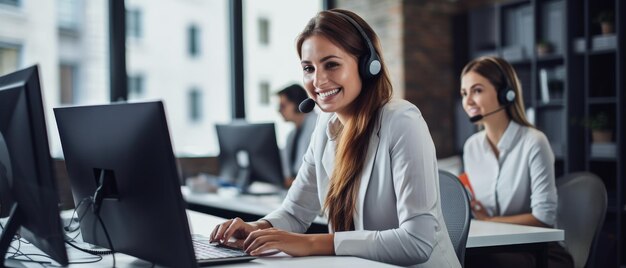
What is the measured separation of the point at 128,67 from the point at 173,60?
4.64 ft

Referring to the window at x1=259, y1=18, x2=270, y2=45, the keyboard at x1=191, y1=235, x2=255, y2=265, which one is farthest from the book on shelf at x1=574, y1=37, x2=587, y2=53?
the keyboard at x1=191, y1=235, x2=255, y2=265

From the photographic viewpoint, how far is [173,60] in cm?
562

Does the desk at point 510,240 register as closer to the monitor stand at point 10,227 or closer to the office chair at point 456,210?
the office chair at point 456,210

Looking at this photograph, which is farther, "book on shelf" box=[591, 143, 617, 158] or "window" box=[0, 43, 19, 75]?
"book on shelf" box=[591, 143, 617, 158]

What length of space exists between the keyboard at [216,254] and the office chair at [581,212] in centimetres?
137

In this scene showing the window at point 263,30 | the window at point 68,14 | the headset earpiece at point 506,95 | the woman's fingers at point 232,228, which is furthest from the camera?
the window at point 263,30

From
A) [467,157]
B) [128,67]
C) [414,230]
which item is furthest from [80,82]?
[414,230]

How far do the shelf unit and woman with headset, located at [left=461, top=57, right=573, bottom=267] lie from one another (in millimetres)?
1562

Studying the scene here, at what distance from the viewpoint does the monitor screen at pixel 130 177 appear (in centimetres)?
108

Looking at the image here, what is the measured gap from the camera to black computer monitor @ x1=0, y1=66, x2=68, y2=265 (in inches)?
42.3

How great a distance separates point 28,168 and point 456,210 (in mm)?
1184

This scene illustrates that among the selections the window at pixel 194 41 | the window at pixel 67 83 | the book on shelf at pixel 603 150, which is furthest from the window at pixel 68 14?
the book on shelf at pixel 603 150

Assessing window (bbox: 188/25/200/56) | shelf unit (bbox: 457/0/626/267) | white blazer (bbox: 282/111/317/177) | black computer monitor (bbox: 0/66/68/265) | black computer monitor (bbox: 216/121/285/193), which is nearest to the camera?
black computer monitor (bbox: 0/66/68/265)

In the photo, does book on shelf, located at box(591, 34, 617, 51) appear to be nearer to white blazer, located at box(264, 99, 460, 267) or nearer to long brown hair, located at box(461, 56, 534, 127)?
long brown hair, located at box(461, 56, 534, 127)
